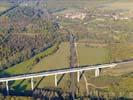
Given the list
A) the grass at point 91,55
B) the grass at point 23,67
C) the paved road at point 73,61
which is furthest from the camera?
the grass at point 91,55

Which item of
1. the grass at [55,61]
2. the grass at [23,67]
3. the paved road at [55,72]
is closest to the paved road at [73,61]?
the grass at [55,61]

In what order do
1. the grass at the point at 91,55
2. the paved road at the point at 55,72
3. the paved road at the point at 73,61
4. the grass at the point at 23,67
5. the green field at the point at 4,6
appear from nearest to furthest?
the paved road at the point at 73,61 → the paved road at the point at 55,72 → the grass at the point at 23,67 → the grass at the point at 91,55 → the green field at the point at 4,6

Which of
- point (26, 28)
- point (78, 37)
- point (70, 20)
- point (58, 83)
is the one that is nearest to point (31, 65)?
point (58, 83)

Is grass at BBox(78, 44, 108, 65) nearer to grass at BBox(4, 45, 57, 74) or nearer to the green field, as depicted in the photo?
grass at BBox(4, 45, 57, 74)

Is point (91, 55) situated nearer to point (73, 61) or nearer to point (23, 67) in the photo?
point (73, 61)

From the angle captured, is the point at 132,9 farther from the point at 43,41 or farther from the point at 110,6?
the point at 43,41

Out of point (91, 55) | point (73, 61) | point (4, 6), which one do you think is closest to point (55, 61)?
point (73, 61)

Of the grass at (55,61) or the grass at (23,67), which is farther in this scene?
the grass at (55,61)

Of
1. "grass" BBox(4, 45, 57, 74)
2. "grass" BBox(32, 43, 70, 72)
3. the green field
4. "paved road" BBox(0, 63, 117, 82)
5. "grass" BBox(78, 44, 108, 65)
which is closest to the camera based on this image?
"paved road" BBox(0, 63, 117, 82)

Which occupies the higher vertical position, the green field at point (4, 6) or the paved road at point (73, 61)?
the green field at point (4, 6)

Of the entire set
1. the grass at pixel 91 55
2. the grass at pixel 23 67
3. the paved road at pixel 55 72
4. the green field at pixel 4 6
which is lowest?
the grass at pixel 23 67

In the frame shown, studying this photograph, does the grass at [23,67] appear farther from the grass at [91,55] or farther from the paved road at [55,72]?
the grass at [91,55]

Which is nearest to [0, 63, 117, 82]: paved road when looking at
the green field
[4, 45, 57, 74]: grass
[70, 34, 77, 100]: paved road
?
[70, 34, 77, 100]: paved road
